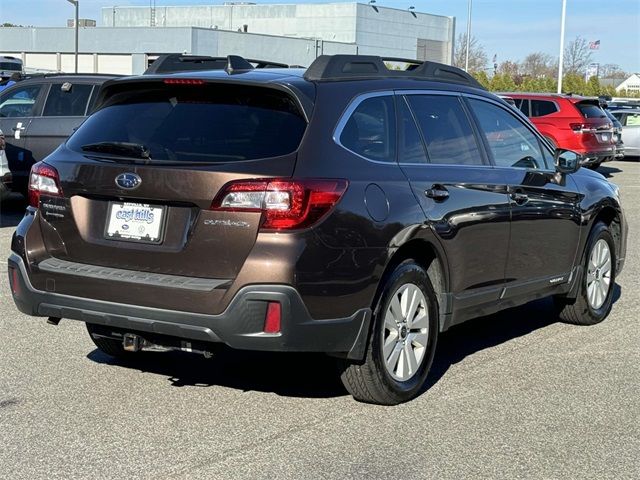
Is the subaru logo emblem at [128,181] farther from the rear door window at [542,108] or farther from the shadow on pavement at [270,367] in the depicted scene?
the rear door window at [542,108]

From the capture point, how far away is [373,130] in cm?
538

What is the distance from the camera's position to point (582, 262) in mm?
7324

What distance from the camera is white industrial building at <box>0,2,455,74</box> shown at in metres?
73.4

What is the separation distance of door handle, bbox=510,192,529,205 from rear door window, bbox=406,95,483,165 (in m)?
0.34

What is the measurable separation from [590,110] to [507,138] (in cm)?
1629

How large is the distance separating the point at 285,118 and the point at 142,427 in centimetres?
167

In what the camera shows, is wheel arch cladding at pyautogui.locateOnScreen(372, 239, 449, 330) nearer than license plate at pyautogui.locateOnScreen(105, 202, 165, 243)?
No

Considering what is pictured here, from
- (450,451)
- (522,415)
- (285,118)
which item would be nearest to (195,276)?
(285,118)

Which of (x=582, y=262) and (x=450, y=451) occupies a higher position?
Answer: (x=582, y=262)

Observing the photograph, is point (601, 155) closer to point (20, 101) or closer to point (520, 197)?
point (20, 101)

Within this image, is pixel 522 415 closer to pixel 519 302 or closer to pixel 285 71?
pixel 519 302

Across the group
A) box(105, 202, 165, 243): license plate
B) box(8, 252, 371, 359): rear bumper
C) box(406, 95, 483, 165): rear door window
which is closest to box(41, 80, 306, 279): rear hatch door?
box(105, 202, 165, 243): license plate

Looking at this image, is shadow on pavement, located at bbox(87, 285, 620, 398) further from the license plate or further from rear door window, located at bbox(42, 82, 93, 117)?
rear door window, located at bbox(42, 82, 93, 117)

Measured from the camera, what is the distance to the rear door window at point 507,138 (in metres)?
6.39
